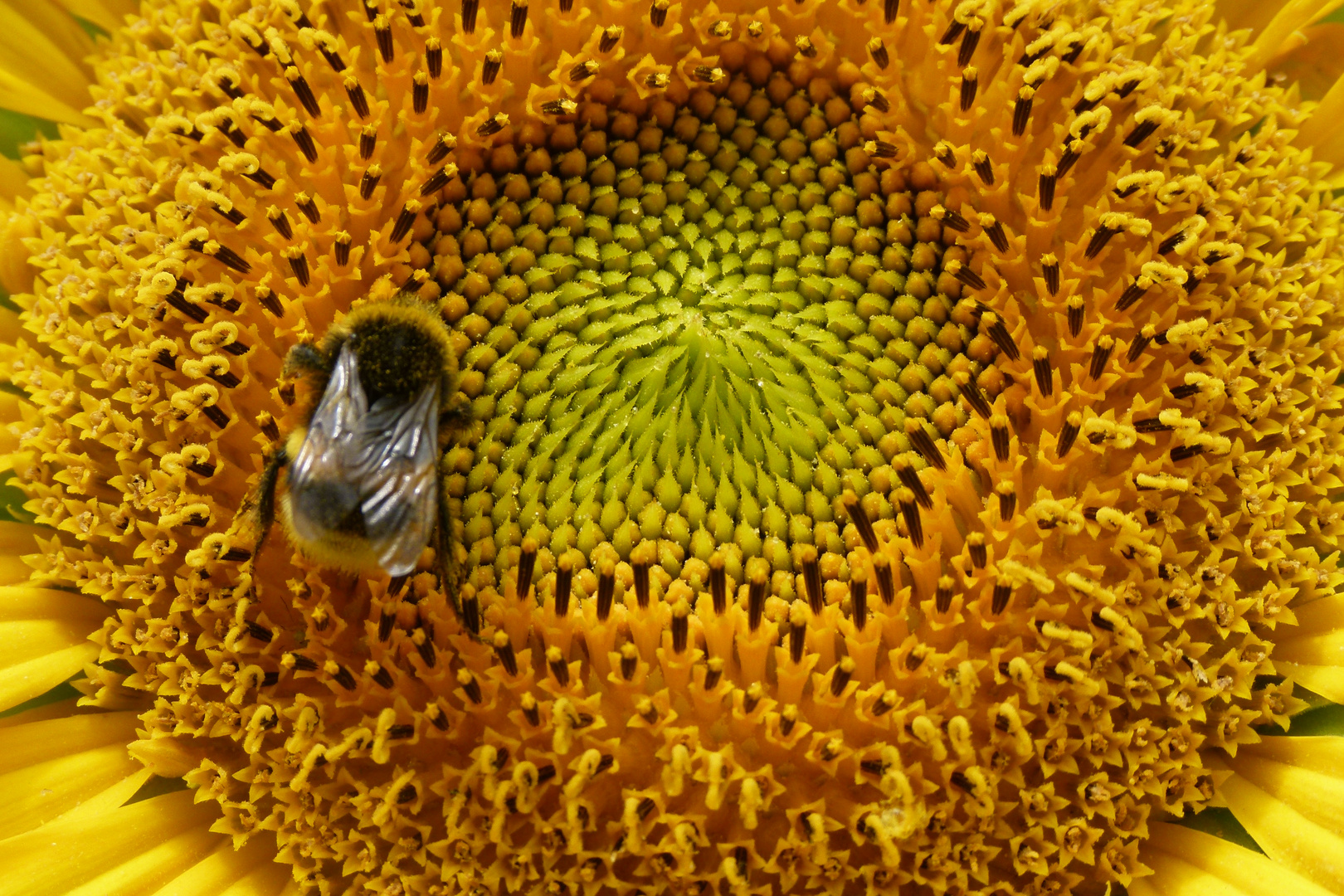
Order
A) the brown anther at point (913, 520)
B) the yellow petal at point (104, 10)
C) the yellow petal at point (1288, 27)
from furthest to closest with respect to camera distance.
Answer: the yellow petal at point (104, 10) < the yellow petal at point (1288, 27) < the brown anther at point (913, 520)

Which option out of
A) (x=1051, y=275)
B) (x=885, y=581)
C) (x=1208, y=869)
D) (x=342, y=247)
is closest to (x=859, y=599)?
(x=885, y=581)

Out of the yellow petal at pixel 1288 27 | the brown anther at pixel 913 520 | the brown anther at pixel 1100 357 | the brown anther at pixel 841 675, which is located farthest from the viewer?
the yellow petal at pixel 1288 27

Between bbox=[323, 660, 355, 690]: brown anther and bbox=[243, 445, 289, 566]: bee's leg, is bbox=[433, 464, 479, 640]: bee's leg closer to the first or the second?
bbox=[323, 660, 355, 690]: brown anther

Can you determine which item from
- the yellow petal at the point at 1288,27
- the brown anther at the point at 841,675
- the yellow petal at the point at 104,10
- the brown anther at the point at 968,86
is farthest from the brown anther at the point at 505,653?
the yellow petal at the point at 1288,27

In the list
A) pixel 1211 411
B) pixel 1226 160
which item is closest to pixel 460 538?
pixel 1211 411

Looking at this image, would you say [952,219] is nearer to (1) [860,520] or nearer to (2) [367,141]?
(1) [860,520]

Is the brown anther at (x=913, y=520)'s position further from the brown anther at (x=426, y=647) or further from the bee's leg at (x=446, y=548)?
the brown anther at (x=426, y=647)

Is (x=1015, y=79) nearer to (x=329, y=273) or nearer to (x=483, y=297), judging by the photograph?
(x=483, y=297)
